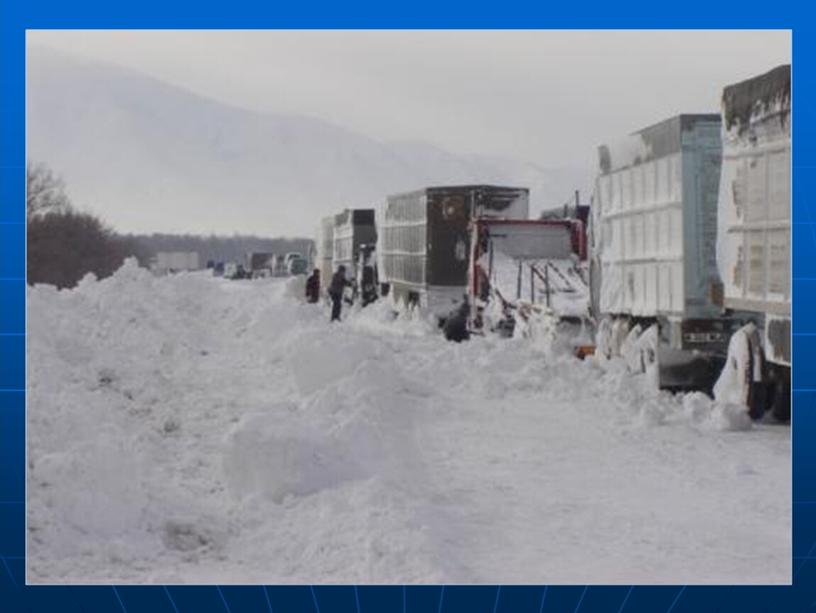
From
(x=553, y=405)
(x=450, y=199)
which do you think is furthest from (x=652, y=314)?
(x=450, y=199)

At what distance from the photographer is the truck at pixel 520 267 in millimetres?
23172

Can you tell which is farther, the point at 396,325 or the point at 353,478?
the point at 396,325

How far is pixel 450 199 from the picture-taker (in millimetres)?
29359

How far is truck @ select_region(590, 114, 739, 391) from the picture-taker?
1497 cm

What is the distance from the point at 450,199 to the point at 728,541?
21.2 meters

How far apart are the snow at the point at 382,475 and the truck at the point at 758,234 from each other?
0.67 m

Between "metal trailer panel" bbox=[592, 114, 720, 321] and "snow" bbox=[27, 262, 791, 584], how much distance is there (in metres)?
1.07

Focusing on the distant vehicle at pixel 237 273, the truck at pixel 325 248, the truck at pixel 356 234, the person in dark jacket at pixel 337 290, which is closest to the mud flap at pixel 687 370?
the person in dark jacket at pixel 337 290

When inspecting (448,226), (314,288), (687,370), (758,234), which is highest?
(448,226)

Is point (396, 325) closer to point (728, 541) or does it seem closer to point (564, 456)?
point (564, 456)

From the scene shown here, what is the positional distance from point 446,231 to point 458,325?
4.20 m

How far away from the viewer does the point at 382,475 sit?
397 inches

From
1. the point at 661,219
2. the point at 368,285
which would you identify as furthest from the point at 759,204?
the point at 368,285

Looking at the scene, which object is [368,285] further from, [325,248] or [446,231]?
[446,231]
